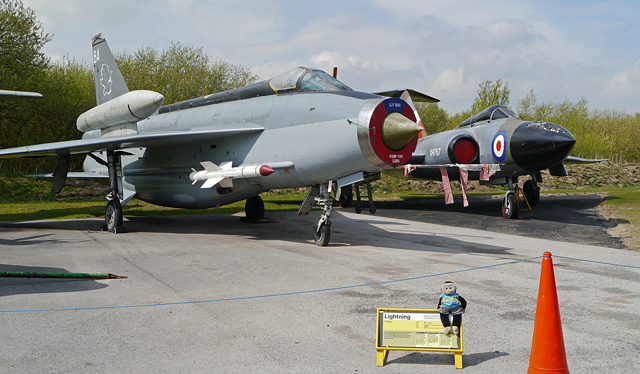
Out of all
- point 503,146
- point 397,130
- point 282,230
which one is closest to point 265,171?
point 397,130

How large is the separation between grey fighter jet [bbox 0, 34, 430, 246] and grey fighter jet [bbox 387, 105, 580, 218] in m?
4.65

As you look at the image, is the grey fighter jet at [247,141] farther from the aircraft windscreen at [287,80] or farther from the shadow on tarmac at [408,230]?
the shadow on tarmac at [408,230]

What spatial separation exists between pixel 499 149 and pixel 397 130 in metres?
7.82

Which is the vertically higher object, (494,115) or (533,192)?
(494,115)

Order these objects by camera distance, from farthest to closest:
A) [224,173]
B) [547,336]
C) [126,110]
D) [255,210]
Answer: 1. [255,210]
2. [126,110]
3. [224,173]
4. [547,336]

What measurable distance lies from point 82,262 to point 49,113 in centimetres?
1983

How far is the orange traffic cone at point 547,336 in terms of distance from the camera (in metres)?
3.28

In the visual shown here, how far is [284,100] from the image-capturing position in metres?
9.88

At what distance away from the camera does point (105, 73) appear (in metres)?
A: 13.3

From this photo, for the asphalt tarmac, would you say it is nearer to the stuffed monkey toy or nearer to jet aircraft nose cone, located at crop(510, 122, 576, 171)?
the stuffed monkey toy

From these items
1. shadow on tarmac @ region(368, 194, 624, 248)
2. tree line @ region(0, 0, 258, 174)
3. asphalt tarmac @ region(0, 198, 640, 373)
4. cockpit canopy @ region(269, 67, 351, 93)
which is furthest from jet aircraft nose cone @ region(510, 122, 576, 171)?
tree line @ region(0, 0, 258, 174)

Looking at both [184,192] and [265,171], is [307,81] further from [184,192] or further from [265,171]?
[184,192]

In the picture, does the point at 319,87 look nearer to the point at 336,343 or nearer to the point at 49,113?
the point at 336,343

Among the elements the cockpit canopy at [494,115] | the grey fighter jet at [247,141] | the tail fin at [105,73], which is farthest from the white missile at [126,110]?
the cockpit canopy at [494,115]
